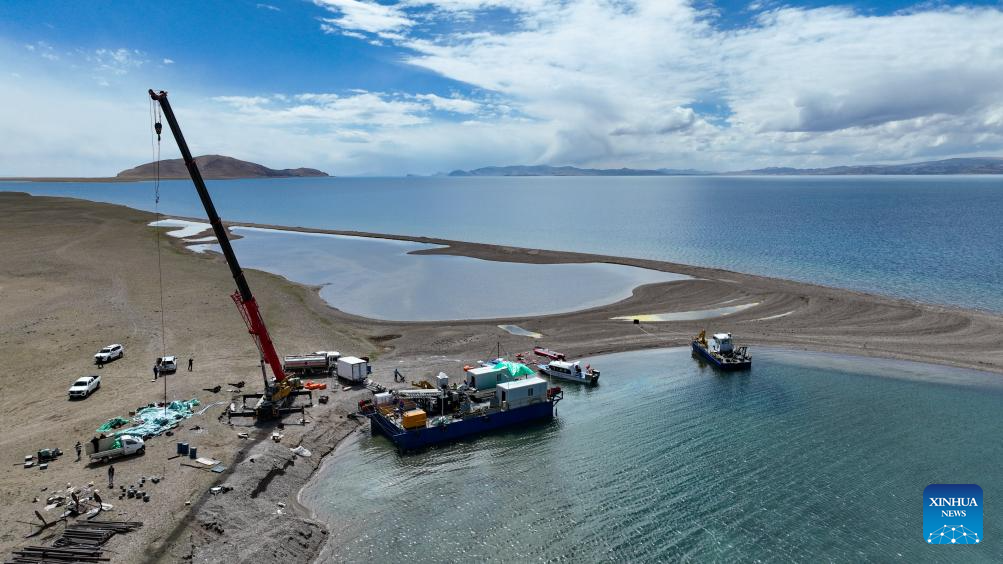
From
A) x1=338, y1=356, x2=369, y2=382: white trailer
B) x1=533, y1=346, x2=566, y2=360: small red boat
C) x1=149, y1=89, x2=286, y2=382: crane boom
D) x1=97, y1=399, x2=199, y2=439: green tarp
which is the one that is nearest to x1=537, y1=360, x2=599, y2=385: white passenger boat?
x1=533, y1=346, x2=566, y2=360: small red boat

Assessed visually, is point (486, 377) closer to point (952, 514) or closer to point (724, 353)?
point (724, 353)

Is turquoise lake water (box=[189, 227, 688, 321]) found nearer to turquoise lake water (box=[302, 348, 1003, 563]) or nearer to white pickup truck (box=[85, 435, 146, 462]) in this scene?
turquoise lake water (box=[302, 348, 1003, 563])

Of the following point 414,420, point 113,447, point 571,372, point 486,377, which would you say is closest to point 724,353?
point 571,372

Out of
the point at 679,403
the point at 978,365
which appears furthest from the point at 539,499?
the point at 978,365

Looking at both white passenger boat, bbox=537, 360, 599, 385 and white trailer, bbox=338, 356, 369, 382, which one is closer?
white trailer, bbox=338, 356, 369, 382

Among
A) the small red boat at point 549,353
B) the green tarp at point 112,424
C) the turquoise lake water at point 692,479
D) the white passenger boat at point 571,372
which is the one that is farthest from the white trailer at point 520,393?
the green tarp at point 112,424

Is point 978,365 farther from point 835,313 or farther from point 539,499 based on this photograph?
point 539,499

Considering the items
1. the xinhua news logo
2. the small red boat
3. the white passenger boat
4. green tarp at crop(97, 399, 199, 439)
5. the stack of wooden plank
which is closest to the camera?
the stack of wooden plank
